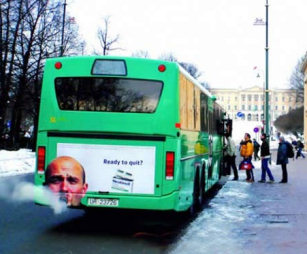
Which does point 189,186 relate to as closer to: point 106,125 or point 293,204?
point 106,125

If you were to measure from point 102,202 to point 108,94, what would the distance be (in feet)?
5.82

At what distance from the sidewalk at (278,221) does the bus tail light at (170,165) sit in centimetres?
159

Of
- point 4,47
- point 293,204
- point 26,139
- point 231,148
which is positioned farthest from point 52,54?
point 293,204

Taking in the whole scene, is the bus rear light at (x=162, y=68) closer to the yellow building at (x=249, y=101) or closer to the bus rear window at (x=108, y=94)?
the bus rear window at (x=108, y=94)

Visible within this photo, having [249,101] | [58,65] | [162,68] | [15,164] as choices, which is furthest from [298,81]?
[58,65]

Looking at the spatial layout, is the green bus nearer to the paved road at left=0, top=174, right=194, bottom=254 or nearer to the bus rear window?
the bus rear window

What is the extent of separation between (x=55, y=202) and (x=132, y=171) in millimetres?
1400

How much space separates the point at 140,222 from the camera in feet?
39.0

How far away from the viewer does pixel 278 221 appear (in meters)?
11.5

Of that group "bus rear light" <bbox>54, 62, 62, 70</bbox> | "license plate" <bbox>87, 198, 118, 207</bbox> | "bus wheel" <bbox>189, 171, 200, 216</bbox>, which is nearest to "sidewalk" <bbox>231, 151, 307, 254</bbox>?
"bus wheel" <bbox>189, 171, 200, 216</bbox>

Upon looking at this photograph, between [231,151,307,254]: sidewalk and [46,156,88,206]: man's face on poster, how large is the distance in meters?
2.84

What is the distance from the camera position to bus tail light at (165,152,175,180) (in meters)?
9.73

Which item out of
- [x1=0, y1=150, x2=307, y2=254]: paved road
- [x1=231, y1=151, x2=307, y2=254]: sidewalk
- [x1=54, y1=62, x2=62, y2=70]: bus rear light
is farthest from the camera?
[x1=54, y1=62, x2=62, y2=70]: bus rear light

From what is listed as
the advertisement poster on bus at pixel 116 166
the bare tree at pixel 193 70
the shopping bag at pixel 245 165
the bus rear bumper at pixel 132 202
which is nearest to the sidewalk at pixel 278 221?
the bus rear bumper at pixel 132 202
